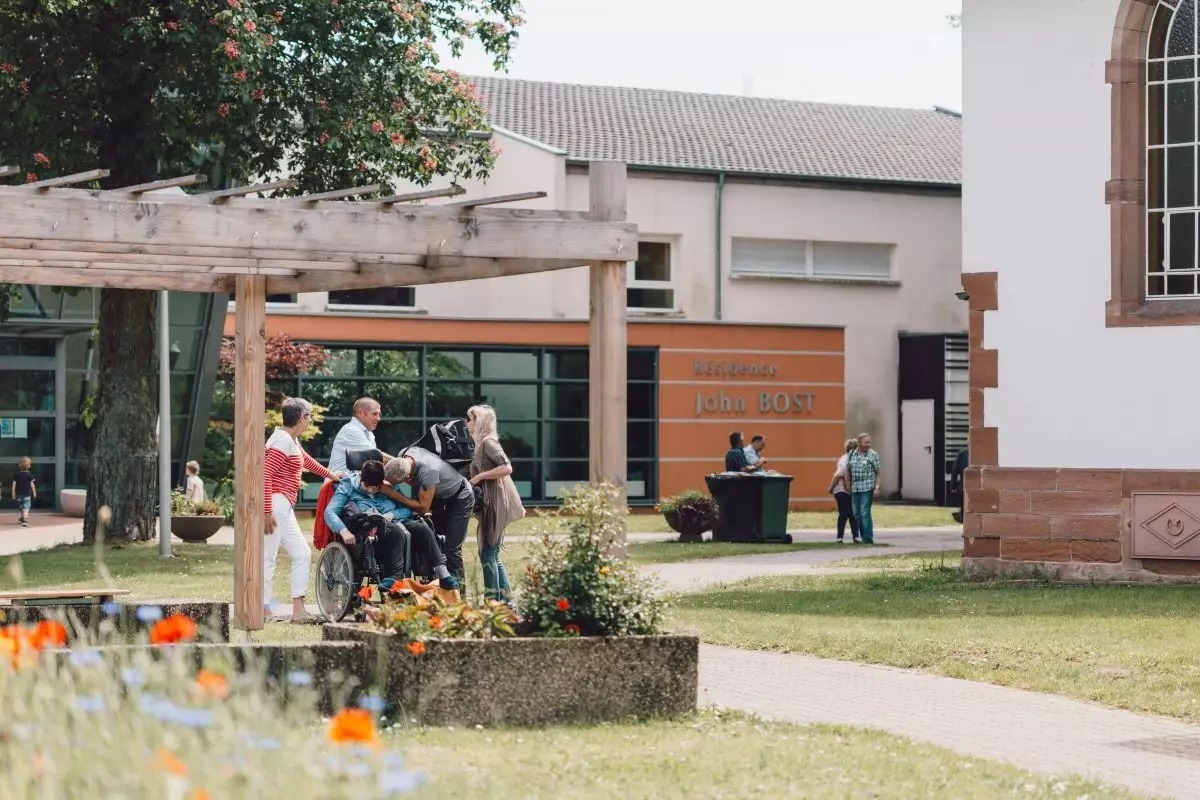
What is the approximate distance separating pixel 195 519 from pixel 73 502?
1071cm

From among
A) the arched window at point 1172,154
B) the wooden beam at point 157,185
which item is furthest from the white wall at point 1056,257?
the wooden beam at point 157,185

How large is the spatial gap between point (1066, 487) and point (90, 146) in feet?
42.6

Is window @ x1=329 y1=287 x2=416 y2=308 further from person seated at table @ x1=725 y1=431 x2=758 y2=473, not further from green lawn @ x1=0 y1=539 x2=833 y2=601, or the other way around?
green lawn @ x1=0 y1=539 x2=833 y2=601

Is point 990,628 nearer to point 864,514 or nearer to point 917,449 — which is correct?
point 864,514

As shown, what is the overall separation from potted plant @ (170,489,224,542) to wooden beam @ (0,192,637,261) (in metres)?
15.9

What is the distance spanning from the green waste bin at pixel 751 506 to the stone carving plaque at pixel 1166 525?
959 cm

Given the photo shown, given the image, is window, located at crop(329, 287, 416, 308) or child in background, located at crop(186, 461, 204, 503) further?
window, located at crop(329, 287, 416, 308)

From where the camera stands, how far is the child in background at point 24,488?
34781 millimetres

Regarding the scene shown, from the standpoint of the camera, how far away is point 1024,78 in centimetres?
1894

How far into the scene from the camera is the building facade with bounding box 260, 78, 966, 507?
40469 millimetres

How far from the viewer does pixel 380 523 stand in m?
13.7

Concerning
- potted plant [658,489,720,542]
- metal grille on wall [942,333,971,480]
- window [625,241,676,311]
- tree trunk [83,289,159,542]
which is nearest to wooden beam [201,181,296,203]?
tree trunk [83,289,159,542]

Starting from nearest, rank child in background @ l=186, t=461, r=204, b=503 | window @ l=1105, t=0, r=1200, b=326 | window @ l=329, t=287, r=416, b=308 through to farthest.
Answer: window @ l=1105, t=0, r=1200, b=326 < child in background @ l=186, t=461, r=204, b=503 < window @ l=329, t=287, r=416, b=308

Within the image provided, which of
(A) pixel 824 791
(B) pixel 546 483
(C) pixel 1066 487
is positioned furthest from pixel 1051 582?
(B) pixel 546 483
